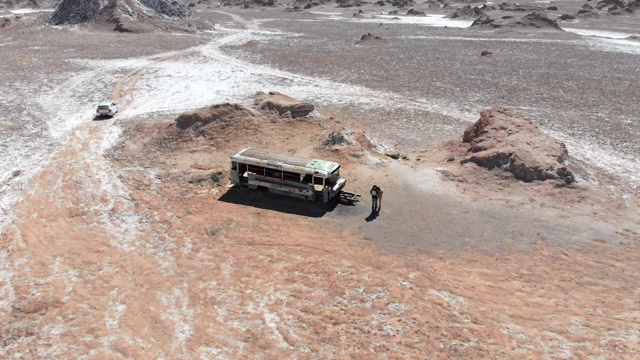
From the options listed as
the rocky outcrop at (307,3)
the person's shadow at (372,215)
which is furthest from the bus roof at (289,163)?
the rocky outcrop at (307,3)

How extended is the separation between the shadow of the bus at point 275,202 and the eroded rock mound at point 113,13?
58.2m

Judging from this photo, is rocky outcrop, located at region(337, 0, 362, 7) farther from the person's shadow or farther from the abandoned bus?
the person's shadow

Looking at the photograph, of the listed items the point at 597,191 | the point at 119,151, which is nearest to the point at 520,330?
the point at 597,191

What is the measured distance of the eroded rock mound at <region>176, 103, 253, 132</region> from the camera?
Result: 29.0 m

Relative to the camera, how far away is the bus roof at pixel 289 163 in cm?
2141

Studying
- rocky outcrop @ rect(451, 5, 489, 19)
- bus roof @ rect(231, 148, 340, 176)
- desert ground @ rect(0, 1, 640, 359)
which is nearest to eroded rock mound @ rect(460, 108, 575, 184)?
desert ground @ rect(0, 1, 640, 359)

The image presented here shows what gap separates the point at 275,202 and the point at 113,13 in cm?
6540

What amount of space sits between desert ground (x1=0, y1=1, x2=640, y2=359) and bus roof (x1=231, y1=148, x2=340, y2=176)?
1.56m

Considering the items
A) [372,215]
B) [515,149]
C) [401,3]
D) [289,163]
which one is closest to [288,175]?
[289,163]

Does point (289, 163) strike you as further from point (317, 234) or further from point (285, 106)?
point (285, 106)

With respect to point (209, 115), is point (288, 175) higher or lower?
lower

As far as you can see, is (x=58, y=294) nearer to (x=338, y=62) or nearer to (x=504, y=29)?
(x=338, y=62)

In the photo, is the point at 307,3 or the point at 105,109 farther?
the point at 307,3

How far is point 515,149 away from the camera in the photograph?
80.7 ft
